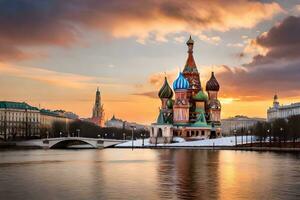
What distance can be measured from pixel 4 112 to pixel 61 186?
145167 millimetres

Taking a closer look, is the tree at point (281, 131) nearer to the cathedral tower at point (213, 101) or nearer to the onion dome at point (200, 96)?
the cathedral tower at point (213, 101)

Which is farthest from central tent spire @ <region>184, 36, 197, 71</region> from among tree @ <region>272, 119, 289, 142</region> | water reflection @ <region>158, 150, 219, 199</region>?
water reflection @ <region>158, 150, 219, 199</region>

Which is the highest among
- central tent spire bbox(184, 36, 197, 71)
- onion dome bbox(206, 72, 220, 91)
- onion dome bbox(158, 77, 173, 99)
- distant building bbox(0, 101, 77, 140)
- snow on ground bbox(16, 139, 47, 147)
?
central tent spire bbox(184, 36, 197, 71)

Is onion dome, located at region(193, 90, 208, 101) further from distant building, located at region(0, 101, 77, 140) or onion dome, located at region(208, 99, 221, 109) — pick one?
distant building, located at region(0, 101, 77, 140)

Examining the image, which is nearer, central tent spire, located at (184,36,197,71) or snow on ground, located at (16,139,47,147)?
snow on ground, located at (16,139,47,147)

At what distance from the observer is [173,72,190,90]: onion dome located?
125438mm

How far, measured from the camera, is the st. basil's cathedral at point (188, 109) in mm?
125438

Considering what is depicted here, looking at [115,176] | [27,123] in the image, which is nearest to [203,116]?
[27,123]

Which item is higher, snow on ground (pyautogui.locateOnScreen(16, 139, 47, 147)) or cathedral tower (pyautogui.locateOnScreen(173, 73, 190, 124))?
cathedral tower (pyautogui.locateOnScreen(173, 73, 190, 124))

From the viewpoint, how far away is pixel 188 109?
415ft

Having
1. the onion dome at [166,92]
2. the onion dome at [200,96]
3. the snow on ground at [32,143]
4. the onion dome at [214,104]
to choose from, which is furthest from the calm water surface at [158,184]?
the onion dome at [166,92]

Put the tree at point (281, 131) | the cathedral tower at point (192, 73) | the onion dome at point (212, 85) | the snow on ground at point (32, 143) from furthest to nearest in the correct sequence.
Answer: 1. the onion dome at point (212, 85)
2. the cathedral tower at point (192, 73)
3. the snow on ground at point (32, 143)
4. the tree at point (281, 131)

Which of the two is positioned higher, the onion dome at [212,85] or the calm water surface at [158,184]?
the onion dome at [212,85]

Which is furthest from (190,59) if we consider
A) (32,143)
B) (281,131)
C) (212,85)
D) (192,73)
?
(32,143)
